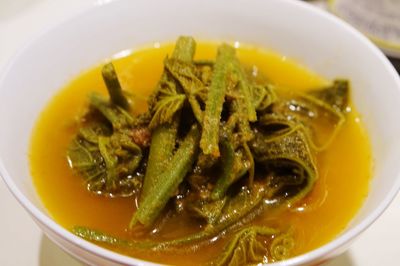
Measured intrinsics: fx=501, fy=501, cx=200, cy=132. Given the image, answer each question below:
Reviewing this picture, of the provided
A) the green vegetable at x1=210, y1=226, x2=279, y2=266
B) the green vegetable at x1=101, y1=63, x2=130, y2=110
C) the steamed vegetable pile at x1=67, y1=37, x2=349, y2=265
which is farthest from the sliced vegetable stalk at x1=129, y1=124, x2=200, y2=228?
the green vegetable at x1=101, y1=63, x2=130, y2=110

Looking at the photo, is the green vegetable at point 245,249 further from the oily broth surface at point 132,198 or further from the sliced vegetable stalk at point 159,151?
the sliced vegetable stalk at point 159,151

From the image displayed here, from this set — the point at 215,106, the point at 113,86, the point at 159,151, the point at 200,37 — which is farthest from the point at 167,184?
the point at 200,37

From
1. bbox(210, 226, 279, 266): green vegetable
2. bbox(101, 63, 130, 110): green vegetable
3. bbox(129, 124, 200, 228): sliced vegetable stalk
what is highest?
bbox(101, 63, 130, 110): green vegetable

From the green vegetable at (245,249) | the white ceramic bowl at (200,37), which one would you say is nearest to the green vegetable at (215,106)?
the green vegetable at (245,249)

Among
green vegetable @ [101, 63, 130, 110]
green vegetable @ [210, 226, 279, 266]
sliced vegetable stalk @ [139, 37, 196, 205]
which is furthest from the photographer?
green vegetable @ [101, 63, 130, 110]

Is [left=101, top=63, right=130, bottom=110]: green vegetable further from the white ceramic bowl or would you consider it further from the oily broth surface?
the white ceramic bowl

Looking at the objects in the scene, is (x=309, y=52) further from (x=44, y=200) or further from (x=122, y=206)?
(x=44, y=200)

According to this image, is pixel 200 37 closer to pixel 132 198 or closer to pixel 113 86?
pixel 113 86

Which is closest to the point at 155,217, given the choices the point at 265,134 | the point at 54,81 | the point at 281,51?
the point at 265,134
